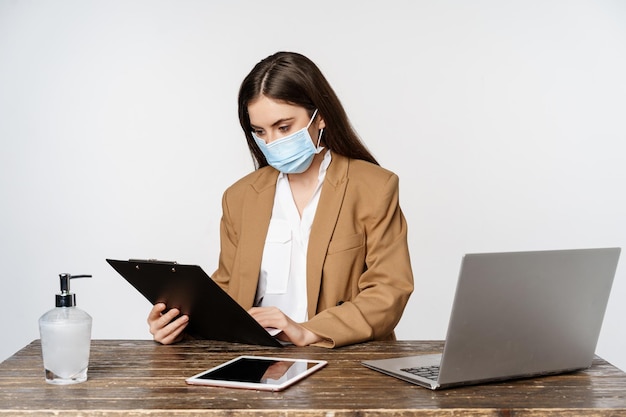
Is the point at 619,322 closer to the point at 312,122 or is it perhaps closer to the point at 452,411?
the point at 312,122

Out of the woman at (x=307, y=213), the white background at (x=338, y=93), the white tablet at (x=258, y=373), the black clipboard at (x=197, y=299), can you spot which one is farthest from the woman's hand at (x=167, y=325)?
the white background at (x=338, y=93)

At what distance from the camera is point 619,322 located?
4.32 m

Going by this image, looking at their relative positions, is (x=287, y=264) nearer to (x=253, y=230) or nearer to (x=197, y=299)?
(x=253, y=230)

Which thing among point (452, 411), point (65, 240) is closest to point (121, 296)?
point (65, 240)

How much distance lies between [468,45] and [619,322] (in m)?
1.54

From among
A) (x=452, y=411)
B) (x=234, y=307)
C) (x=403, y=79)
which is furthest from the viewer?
(x=403, y=79)

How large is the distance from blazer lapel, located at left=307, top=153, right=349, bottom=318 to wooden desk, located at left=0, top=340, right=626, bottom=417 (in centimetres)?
63

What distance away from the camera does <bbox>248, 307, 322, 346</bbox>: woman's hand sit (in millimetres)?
2066

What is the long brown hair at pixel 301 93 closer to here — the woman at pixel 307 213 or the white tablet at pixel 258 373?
the woman at pixel 307 213

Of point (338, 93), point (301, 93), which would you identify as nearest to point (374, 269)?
point (301, 93)

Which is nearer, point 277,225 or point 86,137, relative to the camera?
point 277,225

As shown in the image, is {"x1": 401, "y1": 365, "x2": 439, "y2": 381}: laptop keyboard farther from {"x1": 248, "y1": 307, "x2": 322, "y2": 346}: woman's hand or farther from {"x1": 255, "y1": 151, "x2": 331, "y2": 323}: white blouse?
{"x1": 255, "y1": 151, "x2": 331, "y2": 323}: white blouse

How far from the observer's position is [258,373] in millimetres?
1683

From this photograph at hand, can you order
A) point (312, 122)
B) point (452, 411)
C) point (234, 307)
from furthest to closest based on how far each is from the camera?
point (312, 122) < point (234, 307) < point (452, 411)
